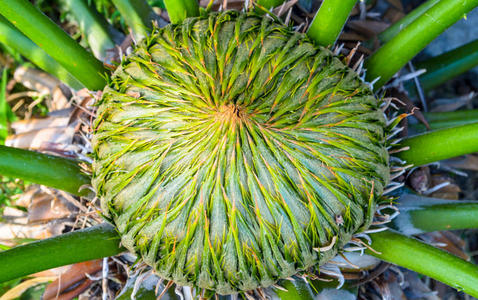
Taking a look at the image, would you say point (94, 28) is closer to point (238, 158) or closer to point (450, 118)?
point (238, 158)

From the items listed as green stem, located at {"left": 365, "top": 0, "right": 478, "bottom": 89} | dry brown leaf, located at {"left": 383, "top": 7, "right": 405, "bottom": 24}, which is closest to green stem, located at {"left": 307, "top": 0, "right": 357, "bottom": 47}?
green stem, located at {"left": 365, "top": 0, "right": 478, "bottom": 89}

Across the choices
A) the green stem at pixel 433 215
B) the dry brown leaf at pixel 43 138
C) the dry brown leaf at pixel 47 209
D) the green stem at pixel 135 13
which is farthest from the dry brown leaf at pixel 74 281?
the green stem at pixel 433 215

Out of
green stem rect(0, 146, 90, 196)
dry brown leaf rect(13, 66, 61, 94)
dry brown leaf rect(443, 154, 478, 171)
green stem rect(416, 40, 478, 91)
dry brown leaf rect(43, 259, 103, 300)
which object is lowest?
dry brown leaf rect(43, 259, 103, 300)

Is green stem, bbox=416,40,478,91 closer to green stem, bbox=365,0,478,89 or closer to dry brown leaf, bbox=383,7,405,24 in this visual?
dry brown leaf, bbox=383,7,405,24

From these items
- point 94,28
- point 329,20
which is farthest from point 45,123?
point 329,20

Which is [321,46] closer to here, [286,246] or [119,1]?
[286,246]

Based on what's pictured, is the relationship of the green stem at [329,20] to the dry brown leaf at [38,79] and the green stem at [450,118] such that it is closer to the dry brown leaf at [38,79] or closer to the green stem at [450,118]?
the green stem at [450,118]
